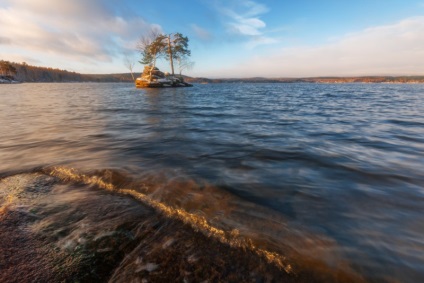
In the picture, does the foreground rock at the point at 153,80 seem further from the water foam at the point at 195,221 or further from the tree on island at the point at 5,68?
the tree on island at the point at 5,68

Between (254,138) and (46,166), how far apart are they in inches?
236

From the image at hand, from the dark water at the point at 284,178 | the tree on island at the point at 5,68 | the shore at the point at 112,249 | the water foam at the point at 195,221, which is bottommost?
the dark water at the point at 284,178

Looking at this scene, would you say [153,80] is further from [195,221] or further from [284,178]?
[195,221]

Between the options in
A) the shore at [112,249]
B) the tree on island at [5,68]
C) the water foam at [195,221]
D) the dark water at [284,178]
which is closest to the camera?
the shore at [112,249]

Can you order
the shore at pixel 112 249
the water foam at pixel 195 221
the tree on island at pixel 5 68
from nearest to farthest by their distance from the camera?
the shore at pixel 112 249, the water foam at pixel 195 221, the tree on island at pixel 5 68

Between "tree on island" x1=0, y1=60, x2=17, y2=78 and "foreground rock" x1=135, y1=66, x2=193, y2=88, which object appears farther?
"tree on island" x1=0, y1=60, x2=17, y2=78

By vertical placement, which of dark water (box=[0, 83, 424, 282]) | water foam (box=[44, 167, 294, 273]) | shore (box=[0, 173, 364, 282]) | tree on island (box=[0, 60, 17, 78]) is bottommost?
dark water (box=[0, 83, 424, 282])

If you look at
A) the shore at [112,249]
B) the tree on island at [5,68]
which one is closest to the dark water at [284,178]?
the shore at [112,249]

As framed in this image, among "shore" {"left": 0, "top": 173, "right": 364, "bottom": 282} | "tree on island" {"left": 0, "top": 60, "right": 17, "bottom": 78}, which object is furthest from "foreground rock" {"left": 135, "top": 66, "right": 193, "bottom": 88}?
"tree on island" {"left": 0, "top": 60, "right": 17, "bottom": 78}

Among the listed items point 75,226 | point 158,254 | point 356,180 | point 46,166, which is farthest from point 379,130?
point 46,166

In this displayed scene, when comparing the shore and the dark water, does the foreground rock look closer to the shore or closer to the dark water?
the dark water

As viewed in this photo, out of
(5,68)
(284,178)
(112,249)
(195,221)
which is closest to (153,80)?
(284,178)

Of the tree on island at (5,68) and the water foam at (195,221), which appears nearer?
the water foam at (195,221)

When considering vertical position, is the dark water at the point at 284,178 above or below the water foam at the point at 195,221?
below
